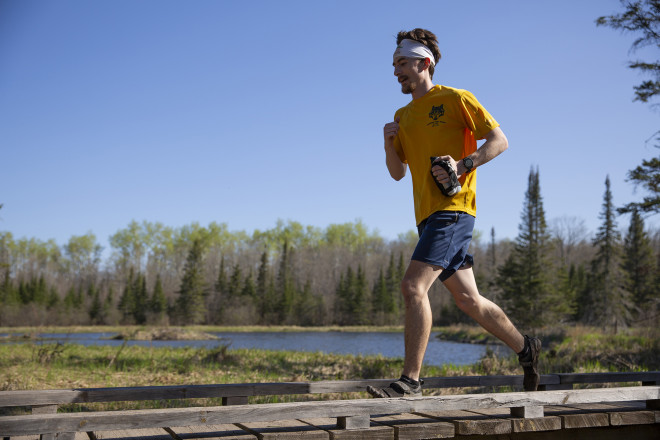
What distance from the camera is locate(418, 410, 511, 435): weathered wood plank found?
134 inches

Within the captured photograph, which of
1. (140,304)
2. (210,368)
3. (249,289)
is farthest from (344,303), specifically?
(210,368)

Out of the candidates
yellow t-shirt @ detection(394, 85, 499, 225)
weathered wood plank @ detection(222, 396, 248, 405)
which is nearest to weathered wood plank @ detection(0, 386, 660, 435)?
yellow t-shirt @ detection(394, 85, 499, 225)

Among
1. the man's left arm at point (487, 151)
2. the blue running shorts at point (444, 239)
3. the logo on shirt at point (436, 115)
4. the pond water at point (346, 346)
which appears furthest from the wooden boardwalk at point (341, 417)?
the pond water at point (346, 346)

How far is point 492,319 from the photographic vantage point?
423 cm

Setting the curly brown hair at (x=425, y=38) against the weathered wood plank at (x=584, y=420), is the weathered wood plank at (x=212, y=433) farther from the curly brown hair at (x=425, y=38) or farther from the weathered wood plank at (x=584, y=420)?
the curly brown hair at (x=425, y=38)

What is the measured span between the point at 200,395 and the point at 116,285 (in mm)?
111920

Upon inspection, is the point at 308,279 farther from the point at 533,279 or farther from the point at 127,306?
the point at 533,279

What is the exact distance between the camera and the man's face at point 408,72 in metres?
4.33

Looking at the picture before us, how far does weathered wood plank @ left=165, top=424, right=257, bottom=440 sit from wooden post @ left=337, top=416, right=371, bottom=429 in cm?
50

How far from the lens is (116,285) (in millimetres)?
108438

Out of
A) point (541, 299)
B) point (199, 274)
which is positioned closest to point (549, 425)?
point (541, 299)

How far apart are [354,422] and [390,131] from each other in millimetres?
2210

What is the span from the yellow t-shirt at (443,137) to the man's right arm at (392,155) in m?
0.19

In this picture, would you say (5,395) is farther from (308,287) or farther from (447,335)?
(308,287)
